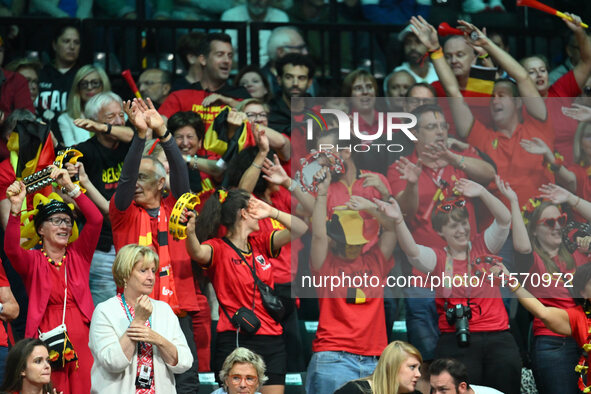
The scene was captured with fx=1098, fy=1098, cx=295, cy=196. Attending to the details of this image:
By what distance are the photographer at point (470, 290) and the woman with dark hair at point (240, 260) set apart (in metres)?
0.90

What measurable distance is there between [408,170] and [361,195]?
37cm

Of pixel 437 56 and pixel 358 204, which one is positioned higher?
pixel 437 56

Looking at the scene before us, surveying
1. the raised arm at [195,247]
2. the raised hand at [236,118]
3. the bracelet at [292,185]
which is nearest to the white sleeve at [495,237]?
the bracelet at [292,185]

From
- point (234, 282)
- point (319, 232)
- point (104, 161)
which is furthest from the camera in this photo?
point (104, 161)

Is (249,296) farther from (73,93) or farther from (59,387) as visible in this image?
(73,93)

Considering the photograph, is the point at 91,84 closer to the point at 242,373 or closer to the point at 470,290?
the point at 242,373

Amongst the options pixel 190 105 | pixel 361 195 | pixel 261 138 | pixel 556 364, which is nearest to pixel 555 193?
pixel 556 364

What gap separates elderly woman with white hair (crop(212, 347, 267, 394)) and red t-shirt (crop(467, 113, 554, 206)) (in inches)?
85.0

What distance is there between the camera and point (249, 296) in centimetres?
700

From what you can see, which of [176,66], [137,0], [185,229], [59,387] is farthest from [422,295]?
[137,0]

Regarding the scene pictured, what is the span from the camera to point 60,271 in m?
6.82

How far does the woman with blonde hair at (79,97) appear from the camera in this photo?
28.6ft

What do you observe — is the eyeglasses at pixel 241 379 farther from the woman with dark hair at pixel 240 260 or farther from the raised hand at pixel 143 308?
the raised hand at pixel 143 308

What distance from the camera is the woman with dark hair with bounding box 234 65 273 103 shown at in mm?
9008
